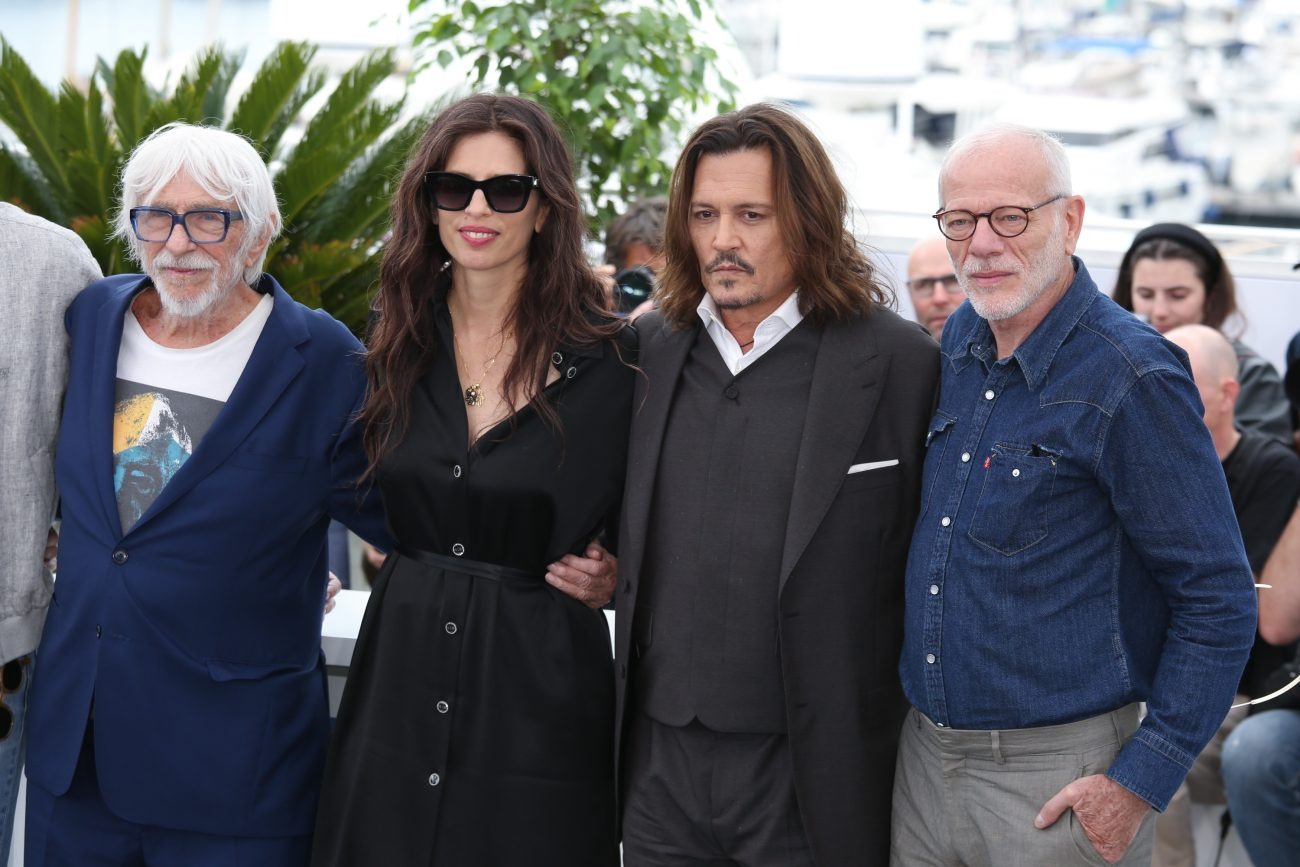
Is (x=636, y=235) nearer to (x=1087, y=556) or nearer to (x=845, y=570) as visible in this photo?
(x=845, y=570)

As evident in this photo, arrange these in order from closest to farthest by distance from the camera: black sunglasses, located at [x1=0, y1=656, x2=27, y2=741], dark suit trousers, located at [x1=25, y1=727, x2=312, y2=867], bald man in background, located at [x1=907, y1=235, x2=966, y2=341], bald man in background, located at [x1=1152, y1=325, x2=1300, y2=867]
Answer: dark suit trousers, located at [x1=25, y1=727, x2=312, y2=867]
black sunglasses, located at [x1=0, y1=656, x2=27, y2=741]
bald man in background, located at [x1=1152, y1=325, x2=1300, y2=867]
bald man in background, located at [x1=907, y1=235, x2=966, y2=341]

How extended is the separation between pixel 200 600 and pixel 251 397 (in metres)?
0.42

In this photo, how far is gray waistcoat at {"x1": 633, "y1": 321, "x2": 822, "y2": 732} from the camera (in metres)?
2.59

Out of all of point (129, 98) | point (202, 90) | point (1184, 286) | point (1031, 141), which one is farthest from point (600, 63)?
point (1031, 141)

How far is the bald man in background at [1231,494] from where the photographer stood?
12.4ft

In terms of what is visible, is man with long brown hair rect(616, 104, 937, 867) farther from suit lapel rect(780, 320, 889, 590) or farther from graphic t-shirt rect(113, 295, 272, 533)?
graphic t-shirt rect(113, 295, 272, 533)

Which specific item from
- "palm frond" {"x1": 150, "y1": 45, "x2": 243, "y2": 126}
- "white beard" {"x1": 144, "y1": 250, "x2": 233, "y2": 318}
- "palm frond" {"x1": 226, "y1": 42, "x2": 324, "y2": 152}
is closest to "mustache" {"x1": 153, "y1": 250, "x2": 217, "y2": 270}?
"white beard" {"x1": 144, "y1": 250, "x2": 233, "y2": 318}

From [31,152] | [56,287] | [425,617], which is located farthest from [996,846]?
[31,152]

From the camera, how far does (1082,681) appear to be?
7.88 feet

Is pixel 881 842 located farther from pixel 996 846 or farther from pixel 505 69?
pixel 505 69

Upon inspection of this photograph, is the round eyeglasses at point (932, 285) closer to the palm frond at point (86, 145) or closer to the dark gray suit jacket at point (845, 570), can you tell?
the dark gray suit jacket at point (845, 570)

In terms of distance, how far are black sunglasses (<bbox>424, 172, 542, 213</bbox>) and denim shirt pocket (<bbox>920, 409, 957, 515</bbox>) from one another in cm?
93

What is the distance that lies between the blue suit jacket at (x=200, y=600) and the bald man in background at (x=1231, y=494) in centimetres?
233

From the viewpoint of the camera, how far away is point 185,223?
2824 millimetres
